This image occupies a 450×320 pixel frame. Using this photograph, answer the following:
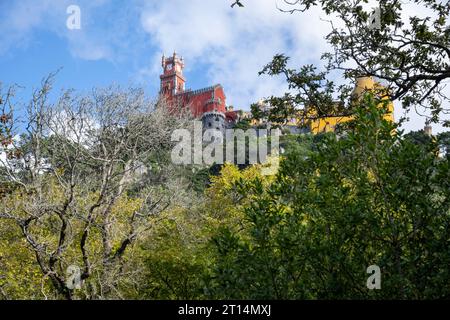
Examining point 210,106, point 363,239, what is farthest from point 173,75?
point 363,239

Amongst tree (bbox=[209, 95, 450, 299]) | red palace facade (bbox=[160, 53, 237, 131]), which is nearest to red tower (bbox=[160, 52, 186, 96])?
red palace facade (bbox=[160, 53, 237, 131])

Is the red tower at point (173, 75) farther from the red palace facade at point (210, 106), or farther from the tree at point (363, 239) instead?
the tree at point (363, 239)

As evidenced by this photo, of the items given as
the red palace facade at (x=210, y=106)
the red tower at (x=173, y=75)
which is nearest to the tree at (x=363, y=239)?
the red palace facade at (x=210, y=106)

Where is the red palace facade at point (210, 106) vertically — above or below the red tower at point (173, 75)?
below

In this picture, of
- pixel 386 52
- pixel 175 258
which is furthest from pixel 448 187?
pixel 175 258

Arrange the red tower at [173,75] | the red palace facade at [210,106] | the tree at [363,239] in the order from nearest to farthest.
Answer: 1. the tree at [363,239]
2. the red palace facade at [210,106]
3. the red tower at [173,75]

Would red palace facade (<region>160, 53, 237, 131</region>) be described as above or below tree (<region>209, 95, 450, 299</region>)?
above

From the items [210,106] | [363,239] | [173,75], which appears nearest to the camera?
[363,239]

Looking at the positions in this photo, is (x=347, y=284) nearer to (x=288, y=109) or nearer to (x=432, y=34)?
(x=288, y=109)

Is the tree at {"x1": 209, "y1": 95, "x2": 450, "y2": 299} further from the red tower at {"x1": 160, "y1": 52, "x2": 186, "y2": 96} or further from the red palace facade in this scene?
the red tower at {"x1": 160, "y1": 52, "x2": 186, "y2": 96}

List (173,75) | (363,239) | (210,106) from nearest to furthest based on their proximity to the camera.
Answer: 1. (363,239)
2. (210,106)
3. (173,75)

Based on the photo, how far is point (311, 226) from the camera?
4773 millimetres

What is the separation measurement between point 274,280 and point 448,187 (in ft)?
6.43

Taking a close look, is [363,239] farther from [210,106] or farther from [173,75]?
[173,75]
